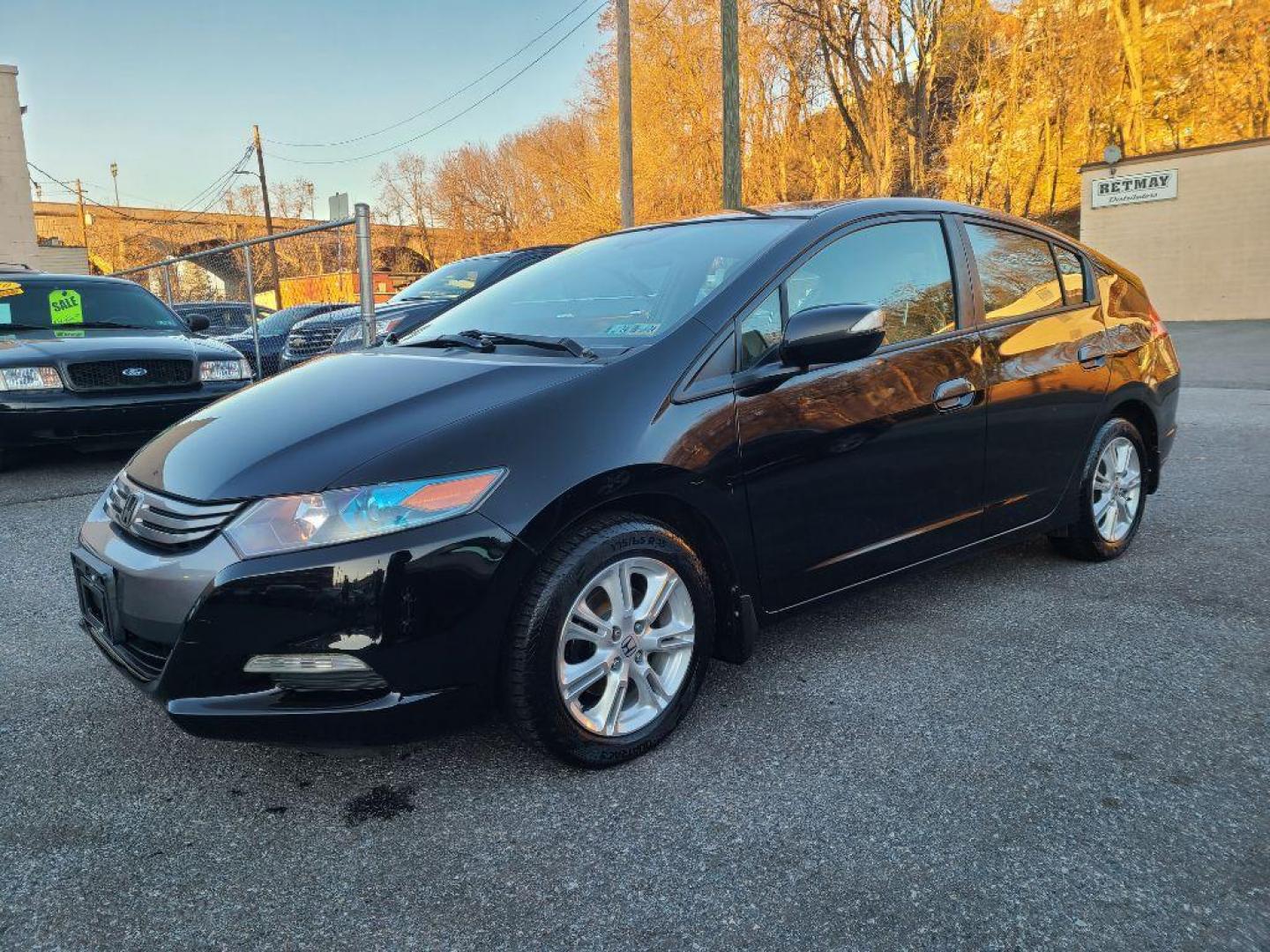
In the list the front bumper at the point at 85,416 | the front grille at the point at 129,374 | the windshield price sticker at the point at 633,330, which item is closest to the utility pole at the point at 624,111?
the front grille at the point at 129,374

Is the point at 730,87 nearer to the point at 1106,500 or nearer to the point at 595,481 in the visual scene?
the point at 1106,500

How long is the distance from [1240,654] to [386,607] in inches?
111

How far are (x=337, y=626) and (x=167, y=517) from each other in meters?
0.60

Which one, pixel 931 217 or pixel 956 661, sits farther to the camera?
pixel 931 217

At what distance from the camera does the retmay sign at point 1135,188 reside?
2197cm

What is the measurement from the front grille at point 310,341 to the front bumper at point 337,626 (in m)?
7.71

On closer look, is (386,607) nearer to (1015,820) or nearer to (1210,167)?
(1015,820)

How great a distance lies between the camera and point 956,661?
124 inches

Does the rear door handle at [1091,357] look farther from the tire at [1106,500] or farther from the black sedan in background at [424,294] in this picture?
the black sedan in background at [424,294]

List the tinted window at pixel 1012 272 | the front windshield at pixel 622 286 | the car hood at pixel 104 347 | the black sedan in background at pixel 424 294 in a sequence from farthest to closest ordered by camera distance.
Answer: the black sedan in background at pixel 424 294 < the car hood at pixel 104 347 < the tinted window at pixel 1012 272 < the front windshield at pixel 622 286

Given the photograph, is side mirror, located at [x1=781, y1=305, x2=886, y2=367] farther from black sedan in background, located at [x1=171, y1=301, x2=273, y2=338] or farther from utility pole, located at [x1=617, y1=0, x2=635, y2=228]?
utility pole, located at [x1=617, y1=0, x2=635, y2=228]

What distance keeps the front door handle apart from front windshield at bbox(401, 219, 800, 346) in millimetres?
782

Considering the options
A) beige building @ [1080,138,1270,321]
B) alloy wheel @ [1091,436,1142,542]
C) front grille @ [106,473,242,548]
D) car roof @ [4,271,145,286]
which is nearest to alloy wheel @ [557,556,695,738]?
front grille @ [106,473,242,548]

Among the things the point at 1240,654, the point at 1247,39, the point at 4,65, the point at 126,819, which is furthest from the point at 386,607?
the point at 4,65
